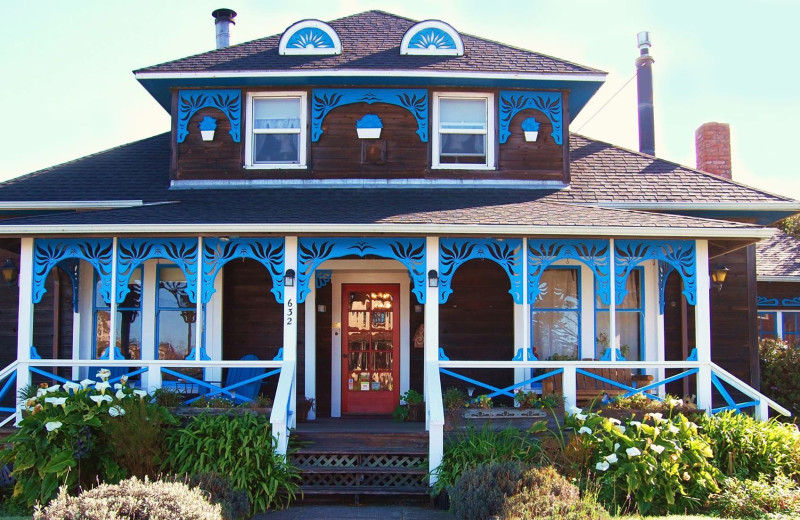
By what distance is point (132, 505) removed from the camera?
242 inches

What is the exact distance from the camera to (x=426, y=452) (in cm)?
922

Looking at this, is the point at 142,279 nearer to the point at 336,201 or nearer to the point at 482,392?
the point at 336,201

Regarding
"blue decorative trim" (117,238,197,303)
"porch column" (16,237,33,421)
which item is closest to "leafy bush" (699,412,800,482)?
"blue decorative trim" (117,238,197,303)

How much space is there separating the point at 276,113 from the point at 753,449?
27.9ft

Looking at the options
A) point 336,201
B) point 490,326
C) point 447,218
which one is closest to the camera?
point 447,218

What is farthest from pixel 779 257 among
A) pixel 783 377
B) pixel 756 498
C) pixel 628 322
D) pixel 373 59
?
pixel 756 498

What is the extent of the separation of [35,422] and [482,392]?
21.1 ft

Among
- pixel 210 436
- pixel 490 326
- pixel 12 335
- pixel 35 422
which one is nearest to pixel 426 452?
pixel 210 436

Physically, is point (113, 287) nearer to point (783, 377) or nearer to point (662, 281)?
point (662, 281)

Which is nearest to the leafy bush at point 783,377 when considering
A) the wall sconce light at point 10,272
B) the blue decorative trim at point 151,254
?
the blue decorative trim at point 151,254

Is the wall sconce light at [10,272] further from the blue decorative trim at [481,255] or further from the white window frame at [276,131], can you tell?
the blue decorative trim at [481,255]

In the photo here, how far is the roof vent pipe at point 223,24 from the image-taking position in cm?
1572

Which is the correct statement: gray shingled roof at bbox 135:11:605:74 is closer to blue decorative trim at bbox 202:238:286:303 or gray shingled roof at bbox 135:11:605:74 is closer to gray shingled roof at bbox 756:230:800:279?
blue decorative trim at bbox 202:238:286:303

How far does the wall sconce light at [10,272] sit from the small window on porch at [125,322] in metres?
1.32
